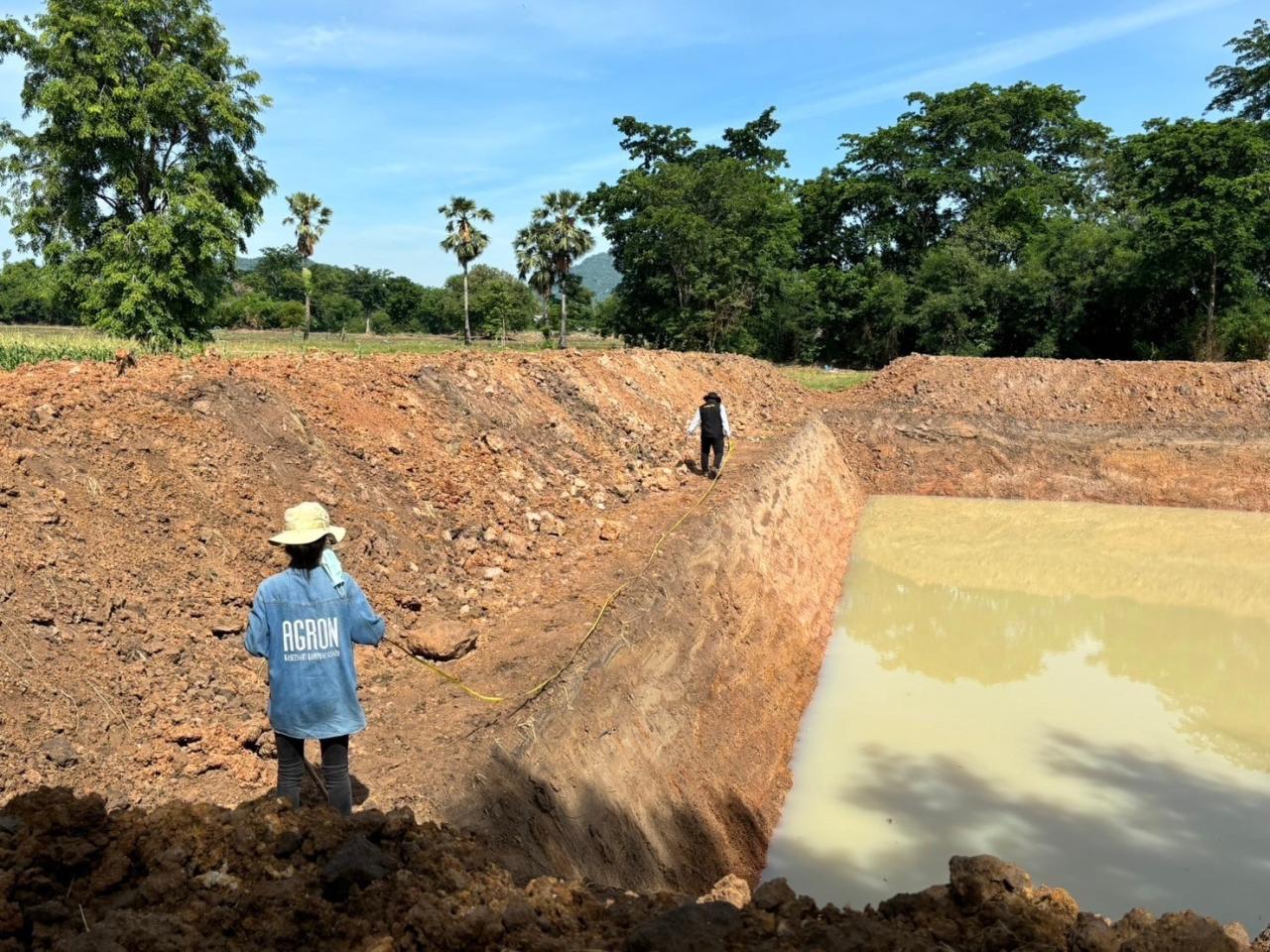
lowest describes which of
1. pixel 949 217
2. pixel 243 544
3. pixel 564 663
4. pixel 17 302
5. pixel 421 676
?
pixel 421 676

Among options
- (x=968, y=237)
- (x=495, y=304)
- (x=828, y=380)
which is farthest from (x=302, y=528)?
(x=495, y=304)

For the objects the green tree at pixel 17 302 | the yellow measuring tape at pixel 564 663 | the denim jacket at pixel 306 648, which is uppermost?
the green tree at pixel 17 302

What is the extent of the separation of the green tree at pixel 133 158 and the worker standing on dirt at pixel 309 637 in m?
17.3

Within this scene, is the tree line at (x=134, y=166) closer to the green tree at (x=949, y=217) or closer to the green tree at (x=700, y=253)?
the green tree at (x=700, y=253)

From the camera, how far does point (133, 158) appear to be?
62.2ft

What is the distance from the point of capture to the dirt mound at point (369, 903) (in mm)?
3057

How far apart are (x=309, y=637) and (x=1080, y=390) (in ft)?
82.3

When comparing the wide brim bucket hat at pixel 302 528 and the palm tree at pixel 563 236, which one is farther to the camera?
the palm tree at pixel 563 236

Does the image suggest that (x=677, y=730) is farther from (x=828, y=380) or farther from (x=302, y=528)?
(x=828, y=380)

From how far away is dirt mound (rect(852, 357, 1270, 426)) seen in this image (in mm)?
22719

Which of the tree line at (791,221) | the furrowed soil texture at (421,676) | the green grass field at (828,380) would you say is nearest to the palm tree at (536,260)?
the tree line at (791,221)

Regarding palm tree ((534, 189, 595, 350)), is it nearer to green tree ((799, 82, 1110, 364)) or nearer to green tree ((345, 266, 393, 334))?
green tree ((799, 82, 1110, 364))

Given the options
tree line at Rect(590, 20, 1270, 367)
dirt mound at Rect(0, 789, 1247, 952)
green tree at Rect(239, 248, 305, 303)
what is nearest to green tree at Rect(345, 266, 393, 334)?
green tree at Rect(239, 248, 305, 303)

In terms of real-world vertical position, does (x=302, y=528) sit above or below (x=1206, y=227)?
below
